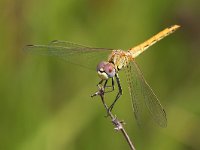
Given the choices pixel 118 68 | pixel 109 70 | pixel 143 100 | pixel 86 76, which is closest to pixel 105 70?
pixel 109 70

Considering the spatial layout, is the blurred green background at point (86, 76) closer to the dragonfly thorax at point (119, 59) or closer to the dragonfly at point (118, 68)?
the dragonfly at point (118, 68)

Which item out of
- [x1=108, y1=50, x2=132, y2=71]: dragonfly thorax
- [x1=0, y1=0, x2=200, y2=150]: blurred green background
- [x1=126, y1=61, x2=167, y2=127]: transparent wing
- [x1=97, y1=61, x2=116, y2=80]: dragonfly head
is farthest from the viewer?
[x1=0, y1=0, x2=200, y2=150]: blurred green background

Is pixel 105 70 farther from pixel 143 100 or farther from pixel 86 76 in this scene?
pixel 86 76

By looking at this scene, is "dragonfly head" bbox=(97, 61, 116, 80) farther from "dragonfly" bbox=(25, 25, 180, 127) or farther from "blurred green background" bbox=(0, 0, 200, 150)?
"blurred green background" bbox=(0, 0, 200, 150)

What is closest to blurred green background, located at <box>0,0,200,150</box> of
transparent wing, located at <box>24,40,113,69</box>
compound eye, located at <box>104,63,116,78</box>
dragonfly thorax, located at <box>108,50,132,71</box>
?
transparent wing, located at <box>24,40,113,69</box>

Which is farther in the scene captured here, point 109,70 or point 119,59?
point 119,59

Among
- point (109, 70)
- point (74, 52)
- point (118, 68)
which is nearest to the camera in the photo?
point (109, 70)

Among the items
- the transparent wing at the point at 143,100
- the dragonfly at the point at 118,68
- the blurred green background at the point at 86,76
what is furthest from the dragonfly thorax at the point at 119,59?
the blurred green background at the point at 86,76
